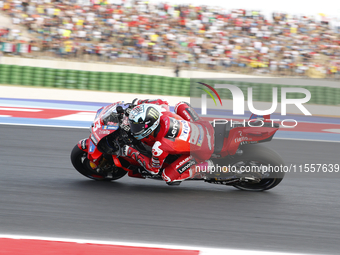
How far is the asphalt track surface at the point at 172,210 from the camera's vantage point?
388 centimetres

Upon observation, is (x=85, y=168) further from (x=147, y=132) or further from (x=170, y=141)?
(x=170, y=141)

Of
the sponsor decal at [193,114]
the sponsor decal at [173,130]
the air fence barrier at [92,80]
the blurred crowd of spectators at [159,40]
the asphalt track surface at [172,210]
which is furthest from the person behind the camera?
the blurred crowd of spectators at [159,40]

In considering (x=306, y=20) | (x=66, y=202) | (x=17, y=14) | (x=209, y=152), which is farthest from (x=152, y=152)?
(x=306, y=20)

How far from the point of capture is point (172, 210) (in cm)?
455

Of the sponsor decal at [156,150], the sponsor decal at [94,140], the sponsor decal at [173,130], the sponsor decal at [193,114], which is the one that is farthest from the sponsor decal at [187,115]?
the sponsor decal at [94,140]

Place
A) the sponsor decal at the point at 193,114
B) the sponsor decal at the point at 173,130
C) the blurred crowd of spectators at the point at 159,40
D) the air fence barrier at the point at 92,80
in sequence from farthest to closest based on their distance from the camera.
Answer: the blurred crowd of spectators at the point at 159,40 < the air fence barrier at the point at 92,80 < the sponsor decal at the point at 193,114 < the sponsor decal at the point at 173,130

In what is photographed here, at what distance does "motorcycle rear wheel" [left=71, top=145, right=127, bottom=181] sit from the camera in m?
5.29

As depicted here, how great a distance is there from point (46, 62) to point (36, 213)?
14.0 m

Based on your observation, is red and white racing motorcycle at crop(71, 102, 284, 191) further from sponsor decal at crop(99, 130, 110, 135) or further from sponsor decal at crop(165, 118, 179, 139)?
sponsor decal at crop(165, 118, 179, 139)

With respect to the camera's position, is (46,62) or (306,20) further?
(306,20)

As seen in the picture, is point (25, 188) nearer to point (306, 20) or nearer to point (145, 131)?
point (145, 131)

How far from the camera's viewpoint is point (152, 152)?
4707 millimetres

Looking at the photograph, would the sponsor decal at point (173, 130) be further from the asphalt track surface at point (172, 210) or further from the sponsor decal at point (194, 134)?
the asphalt track surface at point (172, 210)

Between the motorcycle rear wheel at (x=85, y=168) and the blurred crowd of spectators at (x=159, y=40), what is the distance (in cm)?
1231
